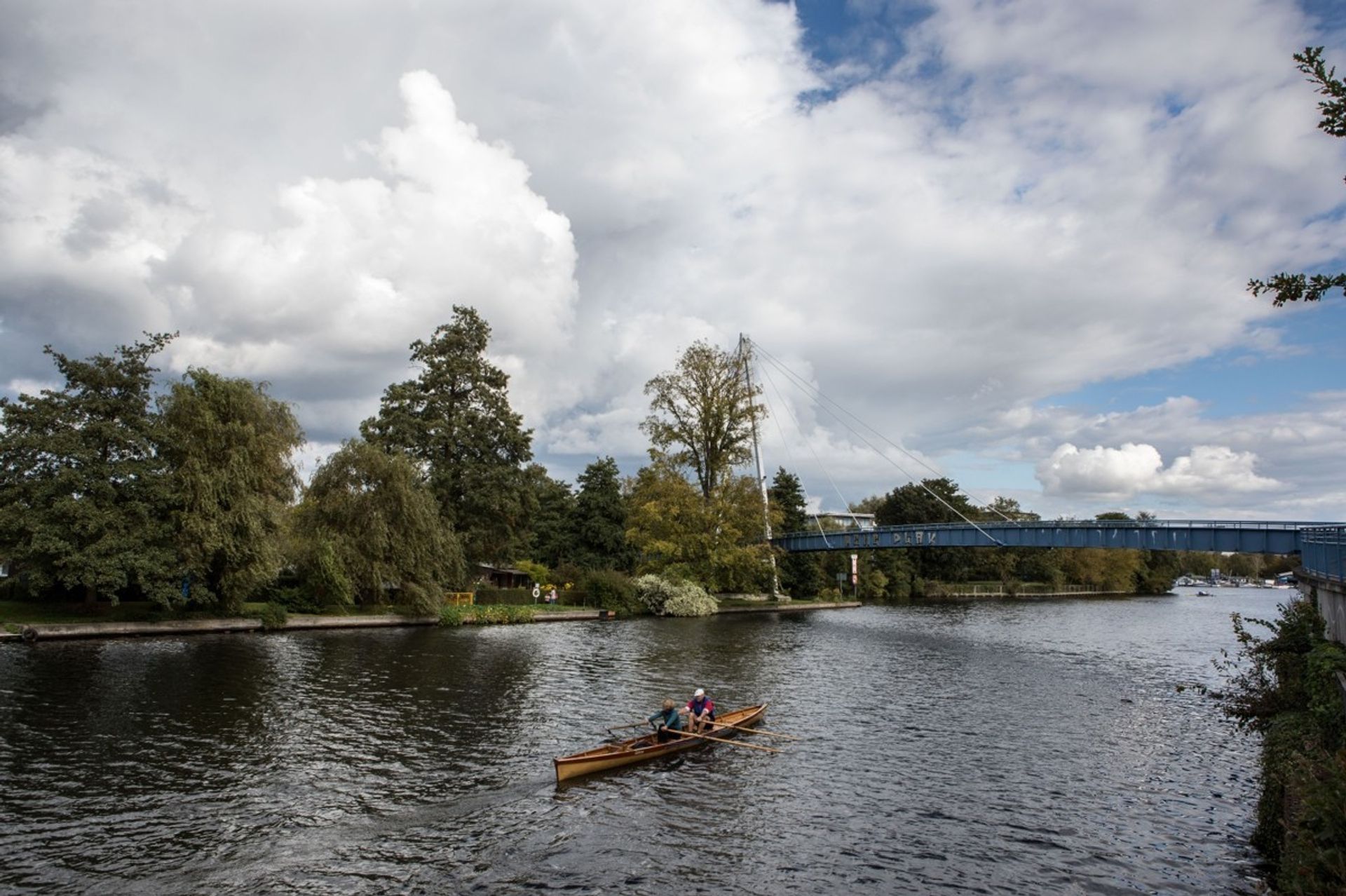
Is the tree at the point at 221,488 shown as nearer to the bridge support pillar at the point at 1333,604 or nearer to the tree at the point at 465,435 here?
the tree at the point at 465,435

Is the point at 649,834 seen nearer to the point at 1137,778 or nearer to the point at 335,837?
the point at 335,837

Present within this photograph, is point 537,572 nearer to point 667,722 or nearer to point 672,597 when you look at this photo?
point 672,597

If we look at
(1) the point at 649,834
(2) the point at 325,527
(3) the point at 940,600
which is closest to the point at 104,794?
(1) the point at 649,834

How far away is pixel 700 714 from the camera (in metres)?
23.6

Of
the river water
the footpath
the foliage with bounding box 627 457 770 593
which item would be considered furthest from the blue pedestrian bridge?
the footpath

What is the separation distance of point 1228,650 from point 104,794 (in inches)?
2262

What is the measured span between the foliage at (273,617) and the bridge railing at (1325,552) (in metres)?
49.0

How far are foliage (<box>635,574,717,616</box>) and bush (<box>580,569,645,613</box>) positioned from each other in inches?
27.1

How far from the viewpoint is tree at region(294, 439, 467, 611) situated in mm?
53625

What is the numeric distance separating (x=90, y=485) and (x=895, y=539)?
63.2 meters

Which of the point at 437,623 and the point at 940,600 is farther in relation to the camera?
the point at 940,600

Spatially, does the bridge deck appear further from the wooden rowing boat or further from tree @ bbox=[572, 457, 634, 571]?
tree @ bbox=[572, 457, 634, 571]

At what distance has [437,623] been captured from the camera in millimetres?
57062

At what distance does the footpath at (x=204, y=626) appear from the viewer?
130 ft
